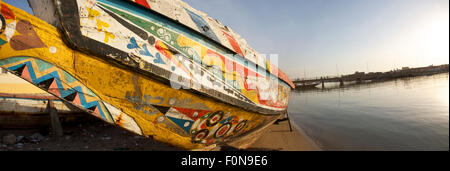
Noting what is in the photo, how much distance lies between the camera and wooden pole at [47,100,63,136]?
12.8ft

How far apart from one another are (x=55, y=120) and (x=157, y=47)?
5.03 m

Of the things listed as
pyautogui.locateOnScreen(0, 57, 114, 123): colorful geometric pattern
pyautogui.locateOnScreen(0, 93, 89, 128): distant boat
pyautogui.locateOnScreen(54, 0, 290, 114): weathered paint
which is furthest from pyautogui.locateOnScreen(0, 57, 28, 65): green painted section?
pyautogui.locateOnScreen(0, 93, 89, 128): distant boat

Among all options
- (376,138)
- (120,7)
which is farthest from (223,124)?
(376,138)

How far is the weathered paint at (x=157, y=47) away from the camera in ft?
3.44

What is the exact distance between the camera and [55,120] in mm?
3963

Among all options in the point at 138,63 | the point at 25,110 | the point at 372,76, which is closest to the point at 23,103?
the point at 25,110

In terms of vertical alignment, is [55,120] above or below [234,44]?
below

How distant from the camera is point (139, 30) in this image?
1.23m

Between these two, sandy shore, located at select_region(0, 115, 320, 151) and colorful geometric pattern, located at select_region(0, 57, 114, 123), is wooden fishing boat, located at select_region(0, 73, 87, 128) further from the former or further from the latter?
colorful geometric pattern, located at select_region(0, 57, 114, 123)

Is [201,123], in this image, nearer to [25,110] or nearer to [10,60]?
[10,60]

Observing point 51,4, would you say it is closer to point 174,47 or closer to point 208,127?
point 174,47

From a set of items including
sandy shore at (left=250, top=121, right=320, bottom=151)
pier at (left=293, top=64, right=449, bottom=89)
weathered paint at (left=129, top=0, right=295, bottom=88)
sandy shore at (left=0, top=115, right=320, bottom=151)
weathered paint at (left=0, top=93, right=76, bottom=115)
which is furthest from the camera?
pier at (left=293, top=64, right=449, bottom=89)

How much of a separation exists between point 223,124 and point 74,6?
182 cm

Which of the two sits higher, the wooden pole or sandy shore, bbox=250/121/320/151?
the wooden pole
